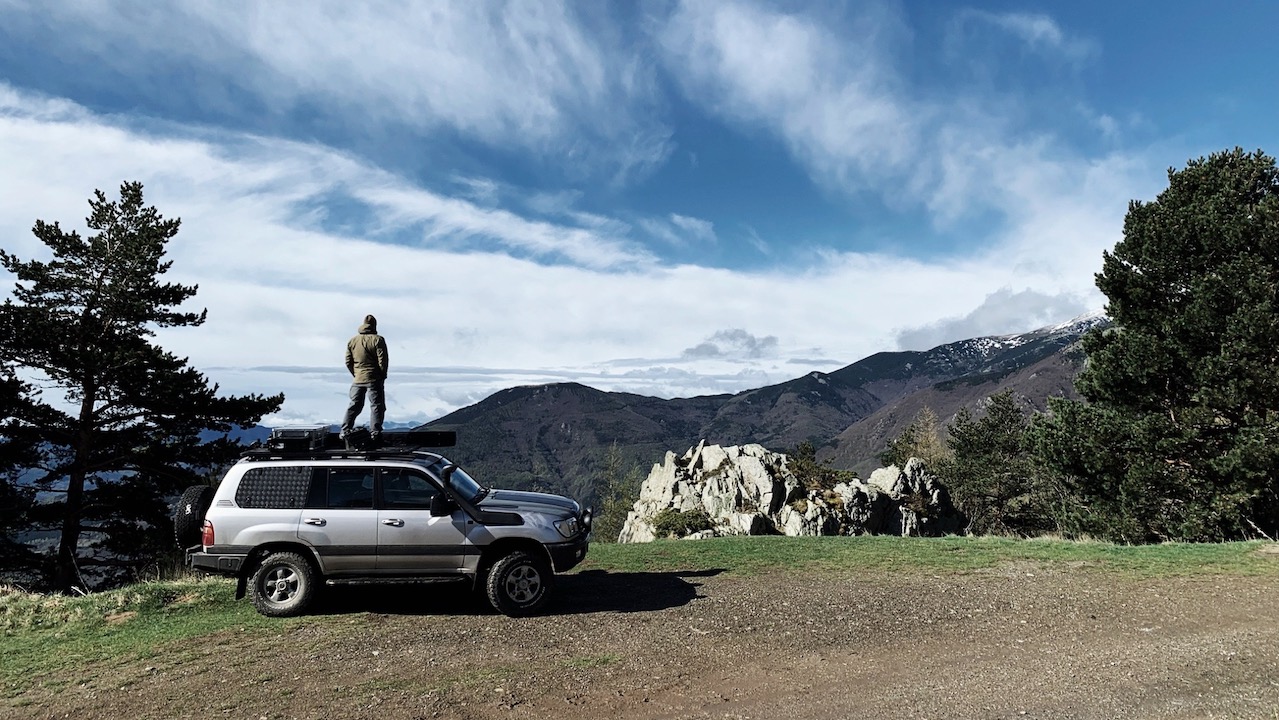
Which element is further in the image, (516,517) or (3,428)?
(3,428)

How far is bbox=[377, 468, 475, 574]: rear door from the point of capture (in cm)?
861

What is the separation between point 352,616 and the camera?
8.63 m

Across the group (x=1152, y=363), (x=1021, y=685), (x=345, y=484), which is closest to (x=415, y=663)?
(x=345, y=484)

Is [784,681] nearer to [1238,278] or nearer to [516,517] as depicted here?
[516,517]

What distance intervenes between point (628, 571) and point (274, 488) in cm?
598

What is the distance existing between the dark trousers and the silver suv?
1507 millimetres

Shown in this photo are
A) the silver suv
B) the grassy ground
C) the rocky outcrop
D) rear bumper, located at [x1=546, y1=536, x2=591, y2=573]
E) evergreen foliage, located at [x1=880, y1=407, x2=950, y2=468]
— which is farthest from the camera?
evergreen foliage, located at [x1=880, y1=407, x2=950, y2=468]

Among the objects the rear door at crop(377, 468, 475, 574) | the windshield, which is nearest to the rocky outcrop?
the windshield

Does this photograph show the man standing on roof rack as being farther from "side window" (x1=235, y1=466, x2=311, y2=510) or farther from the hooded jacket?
"side window" (x1=235, y1=466, x2=311, y2=510)

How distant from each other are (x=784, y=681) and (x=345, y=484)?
5.93 metres

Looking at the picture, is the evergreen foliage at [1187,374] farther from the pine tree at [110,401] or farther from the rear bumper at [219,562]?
the pine tree at [110,401]

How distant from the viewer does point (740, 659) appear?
23.1ft

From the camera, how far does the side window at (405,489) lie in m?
8.75

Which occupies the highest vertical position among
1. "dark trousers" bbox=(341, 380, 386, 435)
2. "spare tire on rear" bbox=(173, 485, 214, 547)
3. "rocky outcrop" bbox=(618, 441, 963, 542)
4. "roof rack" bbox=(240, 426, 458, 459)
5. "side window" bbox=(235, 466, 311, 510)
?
"dark trousers" bbox=(341, 380, 386, 435)
